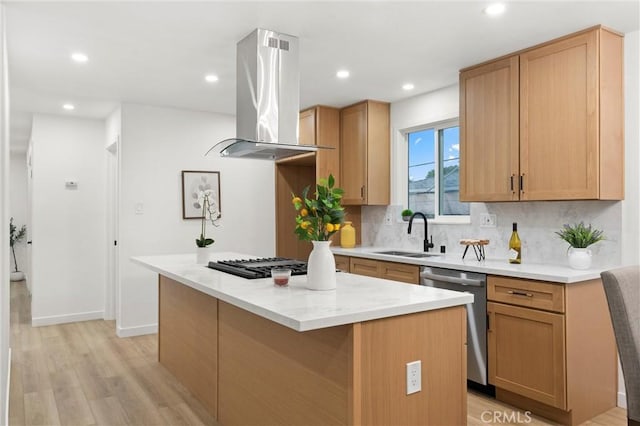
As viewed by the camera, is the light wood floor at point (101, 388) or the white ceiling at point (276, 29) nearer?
the white ceiling at point (276, 29)

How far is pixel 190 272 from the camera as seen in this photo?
286 centimetres

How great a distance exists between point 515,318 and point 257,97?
7.06 feet

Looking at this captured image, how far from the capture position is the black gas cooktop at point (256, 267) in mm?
2625

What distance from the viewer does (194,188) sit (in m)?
5.09

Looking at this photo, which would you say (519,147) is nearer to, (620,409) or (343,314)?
(620,409)

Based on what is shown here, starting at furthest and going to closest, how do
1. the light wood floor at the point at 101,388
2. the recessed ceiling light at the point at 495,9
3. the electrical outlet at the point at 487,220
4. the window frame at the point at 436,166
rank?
the window frame at the point at 436,166
the electrical outlet at the point at 487,220
the light wood floor at the point at 101,388
the recessed ceiling light at the point at 495,9

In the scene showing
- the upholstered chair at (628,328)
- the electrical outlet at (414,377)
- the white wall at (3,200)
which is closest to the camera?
the upholstered chair at (628,328)

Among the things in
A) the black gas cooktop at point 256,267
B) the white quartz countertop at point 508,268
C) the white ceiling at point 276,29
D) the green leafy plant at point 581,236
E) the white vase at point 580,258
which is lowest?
the white quartz countertop at point 508,268

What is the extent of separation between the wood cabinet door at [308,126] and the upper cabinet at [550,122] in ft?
6.09

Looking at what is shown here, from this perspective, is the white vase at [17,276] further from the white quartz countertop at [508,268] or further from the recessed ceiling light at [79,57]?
the white quartz countertop at [508,268]

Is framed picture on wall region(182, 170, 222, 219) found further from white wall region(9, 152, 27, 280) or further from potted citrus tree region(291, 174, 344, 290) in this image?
white wall region(9, 152, 27, 280)

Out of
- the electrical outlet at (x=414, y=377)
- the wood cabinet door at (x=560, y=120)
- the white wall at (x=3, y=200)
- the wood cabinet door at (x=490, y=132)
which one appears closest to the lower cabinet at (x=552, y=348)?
the wood cabinet door at (x=560, y=120)

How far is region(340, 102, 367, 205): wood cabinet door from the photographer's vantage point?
4.69 metres

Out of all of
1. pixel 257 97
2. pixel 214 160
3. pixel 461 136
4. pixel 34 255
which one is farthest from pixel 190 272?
pixel 34 255
